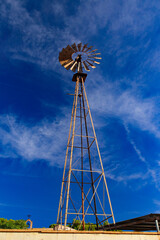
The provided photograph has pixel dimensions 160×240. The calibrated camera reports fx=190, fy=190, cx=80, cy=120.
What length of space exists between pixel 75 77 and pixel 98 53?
499 centimetres

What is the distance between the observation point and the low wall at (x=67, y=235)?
11.5 m

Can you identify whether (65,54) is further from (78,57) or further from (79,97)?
(79,97)

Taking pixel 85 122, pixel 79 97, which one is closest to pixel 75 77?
pixel 79 97

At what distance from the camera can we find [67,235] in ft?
39.8

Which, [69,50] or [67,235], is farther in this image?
[69,50]

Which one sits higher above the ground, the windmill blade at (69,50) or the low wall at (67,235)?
the windmill blade at (69,50)

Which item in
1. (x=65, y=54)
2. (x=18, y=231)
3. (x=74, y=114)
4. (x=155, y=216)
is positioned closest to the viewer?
(x=18, y=231)

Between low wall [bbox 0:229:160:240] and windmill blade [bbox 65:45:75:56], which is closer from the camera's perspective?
low wall [bbox 0:229:160:240]

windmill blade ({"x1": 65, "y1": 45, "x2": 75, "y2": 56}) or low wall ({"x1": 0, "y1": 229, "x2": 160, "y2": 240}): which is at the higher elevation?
windmill blade ({"x1": 65, "y1": 45, "x2": 75, "y2": 56})

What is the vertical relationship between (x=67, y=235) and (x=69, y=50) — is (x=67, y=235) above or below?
below

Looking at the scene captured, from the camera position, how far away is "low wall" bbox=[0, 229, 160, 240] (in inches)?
452

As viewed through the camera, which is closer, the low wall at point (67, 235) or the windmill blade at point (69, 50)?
the low wall at point (67, 235)

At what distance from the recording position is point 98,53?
91.6ft

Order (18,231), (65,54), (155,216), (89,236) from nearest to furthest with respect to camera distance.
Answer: (18,231) → (89,236) → (155,216) → (65,54)
